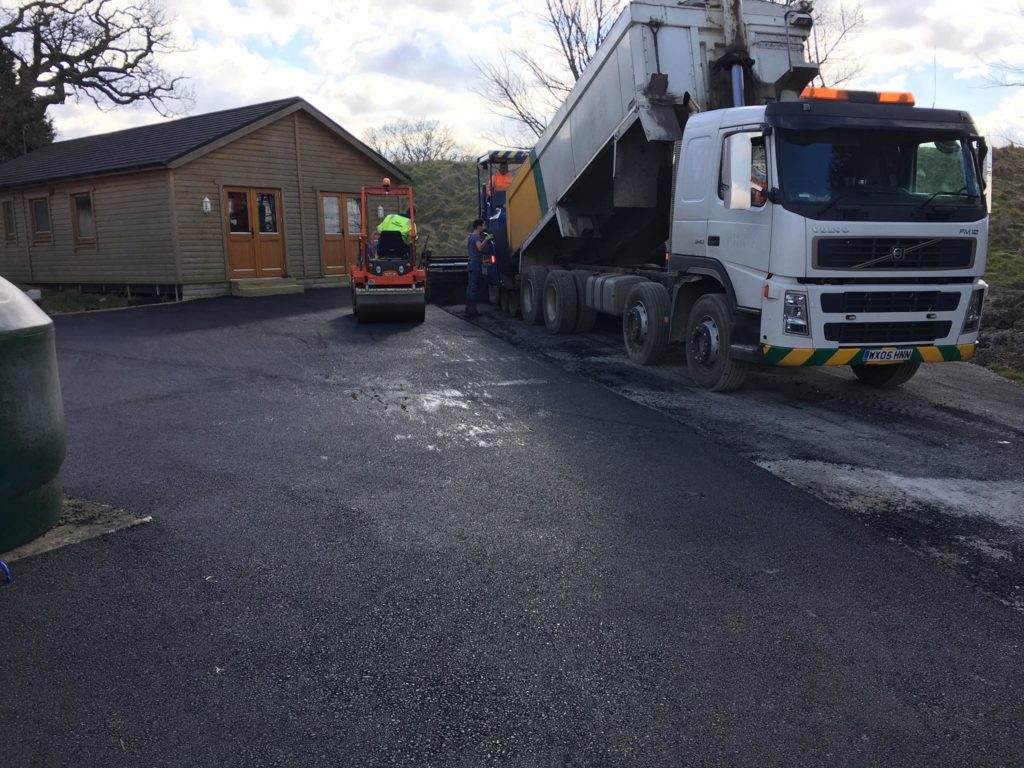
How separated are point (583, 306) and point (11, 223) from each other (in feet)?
71.3

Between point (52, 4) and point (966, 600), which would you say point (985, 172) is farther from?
point (52, 4)

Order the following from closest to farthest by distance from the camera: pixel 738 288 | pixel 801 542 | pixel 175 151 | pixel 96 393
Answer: pixel 801 542, pixel 738 288, pixel 96 393, pixel 175 151

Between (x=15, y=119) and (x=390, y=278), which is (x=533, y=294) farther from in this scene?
(x=15, y=119)

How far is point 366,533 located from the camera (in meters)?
4.57

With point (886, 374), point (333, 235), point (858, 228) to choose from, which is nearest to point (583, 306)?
point (886, 374)

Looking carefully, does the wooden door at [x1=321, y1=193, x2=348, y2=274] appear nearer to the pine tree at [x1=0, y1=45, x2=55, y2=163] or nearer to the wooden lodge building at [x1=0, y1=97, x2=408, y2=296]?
the wooden lodge building at [x1=0, y1=97, x2=408, y2=296]

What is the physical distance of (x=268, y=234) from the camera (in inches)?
845

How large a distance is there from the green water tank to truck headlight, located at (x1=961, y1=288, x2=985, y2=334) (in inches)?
295

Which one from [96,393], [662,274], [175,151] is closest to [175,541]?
[96,393]

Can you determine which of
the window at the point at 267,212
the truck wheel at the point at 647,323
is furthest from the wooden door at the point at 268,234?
the truck wheel at the point at 647,323

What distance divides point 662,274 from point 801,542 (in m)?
6.19

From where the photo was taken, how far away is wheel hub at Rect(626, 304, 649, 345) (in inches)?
386

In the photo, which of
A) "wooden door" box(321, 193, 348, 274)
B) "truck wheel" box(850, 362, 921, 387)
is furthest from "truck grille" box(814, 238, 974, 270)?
"wooden door" box(321, 193, 348, 274)

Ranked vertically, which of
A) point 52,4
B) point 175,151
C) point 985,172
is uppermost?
point 52,4
